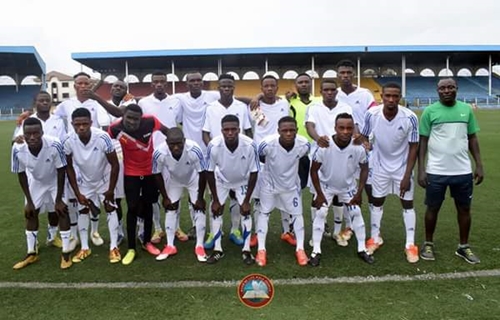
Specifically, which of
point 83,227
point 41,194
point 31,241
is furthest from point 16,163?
point 83,227

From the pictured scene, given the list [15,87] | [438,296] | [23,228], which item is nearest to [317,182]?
[438,296]

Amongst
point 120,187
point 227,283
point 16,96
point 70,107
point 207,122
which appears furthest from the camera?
point 16,96

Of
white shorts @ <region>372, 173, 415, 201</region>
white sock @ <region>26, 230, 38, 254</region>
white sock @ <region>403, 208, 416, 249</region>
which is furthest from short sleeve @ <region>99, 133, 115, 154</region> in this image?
white sock @ <region>403, 208, 416, 249</region>

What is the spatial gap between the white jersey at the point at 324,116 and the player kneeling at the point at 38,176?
285 cm

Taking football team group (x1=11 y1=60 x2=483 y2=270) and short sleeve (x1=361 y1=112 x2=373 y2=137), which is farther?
short sleeve (x1=361 y1=112 x2=373 y2=137)

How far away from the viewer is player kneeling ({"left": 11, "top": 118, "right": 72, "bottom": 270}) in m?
4.44

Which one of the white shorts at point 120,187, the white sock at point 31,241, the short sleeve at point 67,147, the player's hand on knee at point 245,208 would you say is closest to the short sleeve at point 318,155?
the player's hand on knee at point 245,208

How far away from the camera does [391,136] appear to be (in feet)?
14.8

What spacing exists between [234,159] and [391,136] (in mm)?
1722

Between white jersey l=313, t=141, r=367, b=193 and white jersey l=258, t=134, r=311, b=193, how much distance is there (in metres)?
0.21

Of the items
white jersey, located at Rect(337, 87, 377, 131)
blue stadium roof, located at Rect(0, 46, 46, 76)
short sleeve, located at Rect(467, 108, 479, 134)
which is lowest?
short sleeve, located at Rect(467, 108, 479, 134)

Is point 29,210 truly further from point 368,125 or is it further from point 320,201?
point 368,125

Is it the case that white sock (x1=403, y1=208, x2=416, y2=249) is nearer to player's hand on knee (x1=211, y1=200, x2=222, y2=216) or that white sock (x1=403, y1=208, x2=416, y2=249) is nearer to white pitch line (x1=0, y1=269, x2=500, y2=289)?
white pitch line (x1=0, y1=269, x2=500, y2=289)

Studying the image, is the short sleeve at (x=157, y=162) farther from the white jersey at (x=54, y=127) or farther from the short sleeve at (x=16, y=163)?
the short sleeve at (x=16, y=163)
